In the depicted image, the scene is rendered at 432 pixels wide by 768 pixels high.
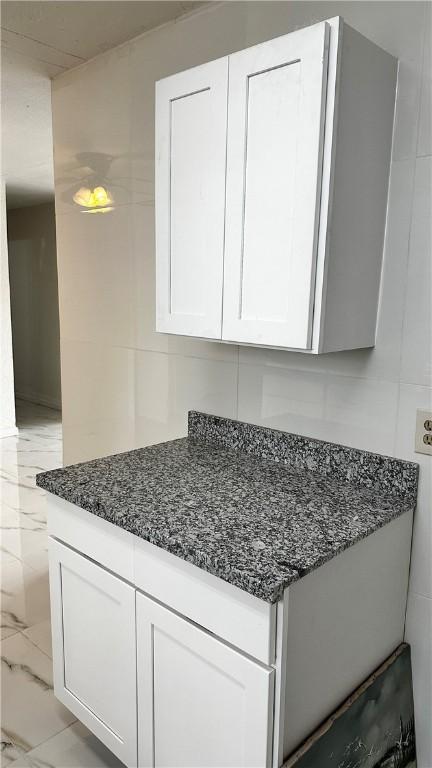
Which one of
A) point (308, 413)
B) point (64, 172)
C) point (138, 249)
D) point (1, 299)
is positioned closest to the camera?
point (308, 413)

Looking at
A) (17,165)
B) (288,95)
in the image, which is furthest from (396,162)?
(17,165)

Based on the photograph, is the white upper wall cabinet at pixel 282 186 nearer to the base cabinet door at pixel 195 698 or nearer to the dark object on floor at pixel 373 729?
the base cabinet door at pixel 195 698

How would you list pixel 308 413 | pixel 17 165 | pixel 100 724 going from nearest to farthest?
pixel 100 724 < pixel 308 413 < pixel 17 165

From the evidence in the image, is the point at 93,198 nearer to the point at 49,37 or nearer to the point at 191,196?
the point at 49,37

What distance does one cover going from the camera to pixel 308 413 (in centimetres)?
169

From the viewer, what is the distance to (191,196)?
1.53 metres

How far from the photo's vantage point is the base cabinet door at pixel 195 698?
1119 millimetres

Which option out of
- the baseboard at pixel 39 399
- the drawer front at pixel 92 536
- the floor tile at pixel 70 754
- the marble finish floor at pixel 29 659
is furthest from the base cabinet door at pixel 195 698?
the baseboard at pixel 39 399

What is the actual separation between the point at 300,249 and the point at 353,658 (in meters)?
0.98

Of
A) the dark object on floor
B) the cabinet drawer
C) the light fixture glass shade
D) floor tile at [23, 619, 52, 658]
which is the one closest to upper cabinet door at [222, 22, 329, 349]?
the cabinet drawer

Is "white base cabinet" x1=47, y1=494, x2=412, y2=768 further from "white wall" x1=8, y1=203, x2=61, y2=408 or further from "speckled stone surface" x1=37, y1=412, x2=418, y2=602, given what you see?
"white wall" x1=8, y1=203, x2=61, y2=408

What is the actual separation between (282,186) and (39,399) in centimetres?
603

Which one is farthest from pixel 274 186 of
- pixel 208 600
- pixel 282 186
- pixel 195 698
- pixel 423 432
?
pixel 195 698

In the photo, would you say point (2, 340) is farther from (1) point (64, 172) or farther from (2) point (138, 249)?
(2) point (138, 249)
